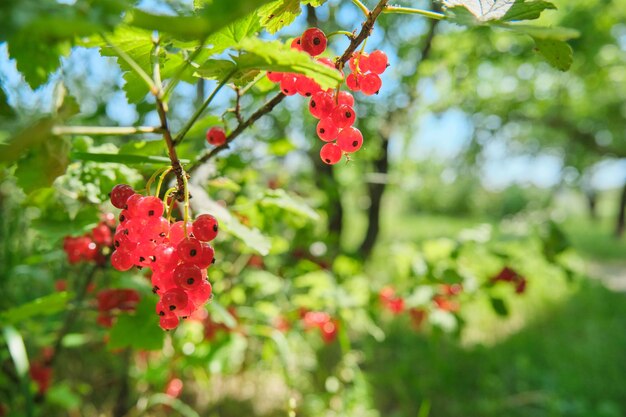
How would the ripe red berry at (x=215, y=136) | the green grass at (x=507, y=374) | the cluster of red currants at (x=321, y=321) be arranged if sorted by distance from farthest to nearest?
the green grass at (x=507, y=374)
the cluster of red currants at (x=321, y=321)
the ripe red berry at (x=215, y=136)

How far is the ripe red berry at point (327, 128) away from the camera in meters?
0.76

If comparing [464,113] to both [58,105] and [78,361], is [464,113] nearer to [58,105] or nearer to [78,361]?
[78,361]

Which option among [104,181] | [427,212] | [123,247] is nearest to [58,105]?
[123,247]

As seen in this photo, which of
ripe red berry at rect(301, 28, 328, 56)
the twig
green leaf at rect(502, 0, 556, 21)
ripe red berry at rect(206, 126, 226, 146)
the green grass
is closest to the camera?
the twig

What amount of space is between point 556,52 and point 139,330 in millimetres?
1070

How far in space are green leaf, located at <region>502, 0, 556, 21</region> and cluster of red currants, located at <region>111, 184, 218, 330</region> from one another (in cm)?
52

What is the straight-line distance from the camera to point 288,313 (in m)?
2.09

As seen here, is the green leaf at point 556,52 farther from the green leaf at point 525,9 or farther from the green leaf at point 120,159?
the green leaf at point 120,159

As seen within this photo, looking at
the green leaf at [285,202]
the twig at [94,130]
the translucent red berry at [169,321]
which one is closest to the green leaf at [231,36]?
the twig at [94,130]

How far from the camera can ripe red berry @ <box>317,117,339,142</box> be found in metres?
0.76

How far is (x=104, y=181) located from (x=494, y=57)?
351 centimetres

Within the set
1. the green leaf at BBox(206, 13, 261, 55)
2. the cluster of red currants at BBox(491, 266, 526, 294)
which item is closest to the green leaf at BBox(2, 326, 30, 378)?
the green leaf at BBox(206, 13, 261, 55)

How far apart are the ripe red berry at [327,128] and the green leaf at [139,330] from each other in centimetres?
66

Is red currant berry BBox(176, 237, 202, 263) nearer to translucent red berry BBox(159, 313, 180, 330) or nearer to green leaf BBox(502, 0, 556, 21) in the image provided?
translucent red berry BBox(159, 313, 180, 330)
